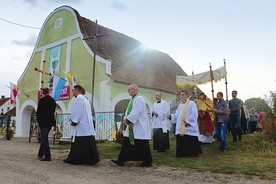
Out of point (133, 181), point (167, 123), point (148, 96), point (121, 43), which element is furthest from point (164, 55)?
point (133, 181)

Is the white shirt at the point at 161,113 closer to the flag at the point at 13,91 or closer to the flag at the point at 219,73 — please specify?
the flag at the point at 219,73

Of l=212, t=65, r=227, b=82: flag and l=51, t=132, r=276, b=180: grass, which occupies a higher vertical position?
l=212, t=65, r=227, b=82: flag

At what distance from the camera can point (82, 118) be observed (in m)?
7.44

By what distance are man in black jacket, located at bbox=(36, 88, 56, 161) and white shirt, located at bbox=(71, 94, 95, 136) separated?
2.56ft

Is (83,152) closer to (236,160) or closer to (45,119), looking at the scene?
(45,119)

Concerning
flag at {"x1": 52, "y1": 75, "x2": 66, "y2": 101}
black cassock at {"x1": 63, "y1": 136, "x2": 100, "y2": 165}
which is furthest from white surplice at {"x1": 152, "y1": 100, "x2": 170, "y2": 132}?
flag at {"x1": 52, "y1": 75, "x2": 66, "y2": 101}

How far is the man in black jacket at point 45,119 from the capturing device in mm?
7730

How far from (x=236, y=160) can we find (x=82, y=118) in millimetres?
3840

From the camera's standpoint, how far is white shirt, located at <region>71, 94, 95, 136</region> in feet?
24.2

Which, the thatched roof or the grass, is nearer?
the grass

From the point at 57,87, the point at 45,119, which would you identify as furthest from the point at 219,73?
the point at 45,119

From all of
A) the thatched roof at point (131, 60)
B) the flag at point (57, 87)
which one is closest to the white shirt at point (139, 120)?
the flag at point (57, 87)

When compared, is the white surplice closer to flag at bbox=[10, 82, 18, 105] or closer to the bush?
the bush

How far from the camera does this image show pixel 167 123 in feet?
33.2
